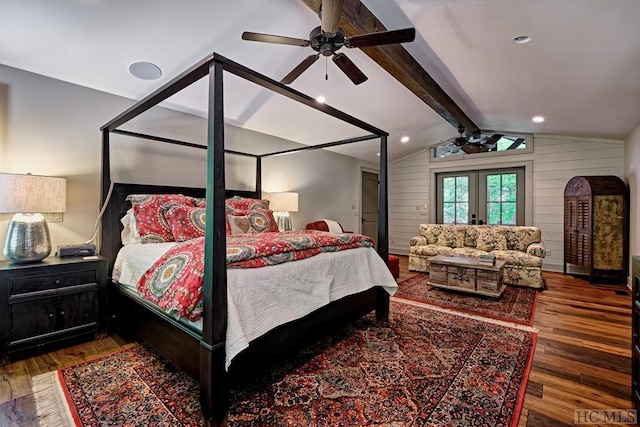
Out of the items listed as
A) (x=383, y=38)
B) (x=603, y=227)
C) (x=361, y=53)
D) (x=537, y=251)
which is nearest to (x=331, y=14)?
(x=383, y=38)

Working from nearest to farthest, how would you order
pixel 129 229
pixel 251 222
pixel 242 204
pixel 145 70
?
pixel 145 70, pixel 129 229, pixel 251 222, pixel 242 204

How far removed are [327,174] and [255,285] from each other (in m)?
4.43

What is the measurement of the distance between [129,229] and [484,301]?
4.07 m

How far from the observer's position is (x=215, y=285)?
1.50 m

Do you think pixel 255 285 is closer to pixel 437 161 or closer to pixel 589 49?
pixel 589 49

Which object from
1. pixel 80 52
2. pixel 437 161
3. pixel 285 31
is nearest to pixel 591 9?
pixel 285 31

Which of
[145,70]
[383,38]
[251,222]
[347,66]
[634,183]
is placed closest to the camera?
[383,38]

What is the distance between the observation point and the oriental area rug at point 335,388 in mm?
1640

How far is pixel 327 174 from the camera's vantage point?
600 cm

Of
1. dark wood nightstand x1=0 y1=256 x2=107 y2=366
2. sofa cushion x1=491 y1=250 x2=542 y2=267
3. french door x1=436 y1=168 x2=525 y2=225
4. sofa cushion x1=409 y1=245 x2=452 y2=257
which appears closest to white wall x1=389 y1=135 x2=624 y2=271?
french door x1=436 y1=168 x2=525 y2=225

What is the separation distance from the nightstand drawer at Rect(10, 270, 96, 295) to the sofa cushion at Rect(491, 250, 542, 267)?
5.09m

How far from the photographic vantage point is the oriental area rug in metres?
1.64

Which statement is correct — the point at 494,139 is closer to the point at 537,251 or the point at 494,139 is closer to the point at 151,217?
the point at 537,251

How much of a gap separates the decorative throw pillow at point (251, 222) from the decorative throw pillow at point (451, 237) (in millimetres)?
3381
